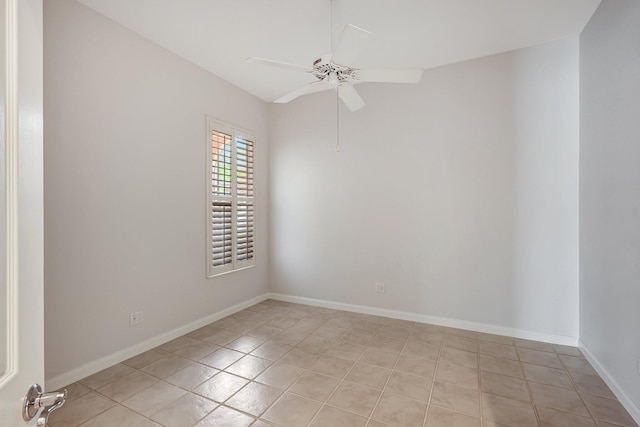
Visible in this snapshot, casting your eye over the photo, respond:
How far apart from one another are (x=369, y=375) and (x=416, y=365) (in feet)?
1.44

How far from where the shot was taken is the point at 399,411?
1.88m

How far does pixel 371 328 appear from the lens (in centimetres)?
321

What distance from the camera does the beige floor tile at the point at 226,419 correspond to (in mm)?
1764

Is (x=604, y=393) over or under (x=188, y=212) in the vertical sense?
under

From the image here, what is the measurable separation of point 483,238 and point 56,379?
3842 mm

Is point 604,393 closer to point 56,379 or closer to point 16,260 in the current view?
point 16,260

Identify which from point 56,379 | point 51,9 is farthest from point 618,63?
point 56,379

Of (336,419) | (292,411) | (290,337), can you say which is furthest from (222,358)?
(336,419)

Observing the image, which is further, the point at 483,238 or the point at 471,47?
the point at 483,238

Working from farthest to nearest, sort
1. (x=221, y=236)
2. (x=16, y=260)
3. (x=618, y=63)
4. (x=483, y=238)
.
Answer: (x=221, y=236) → (x=483, y=238) → (x=618, y=63) → (x=16, y=260)

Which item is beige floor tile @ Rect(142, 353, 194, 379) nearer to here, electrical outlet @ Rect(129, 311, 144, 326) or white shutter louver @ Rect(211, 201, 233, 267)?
electrical outlet @ Rect(129, 311, 144, 326)

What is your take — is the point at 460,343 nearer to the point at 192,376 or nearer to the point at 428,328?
the point at 428,328

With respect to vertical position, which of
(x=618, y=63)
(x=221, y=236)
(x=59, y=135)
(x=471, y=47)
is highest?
(x=471, y=47)

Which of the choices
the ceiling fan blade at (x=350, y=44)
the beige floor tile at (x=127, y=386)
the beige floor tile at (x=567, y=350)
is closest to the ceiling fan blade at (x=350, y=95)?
the ceiling fan blade at (x=350, y=44)
